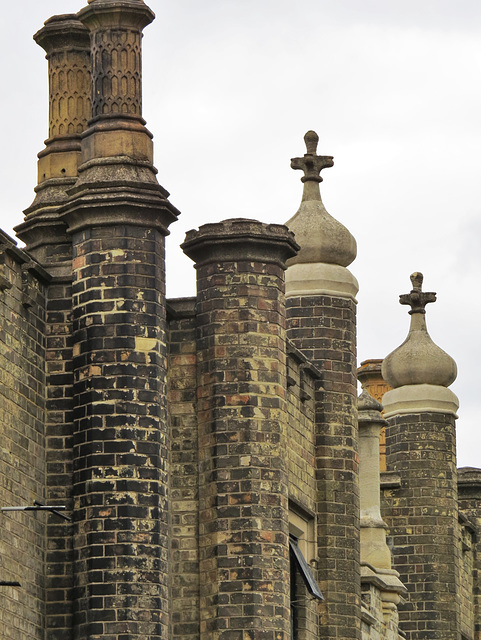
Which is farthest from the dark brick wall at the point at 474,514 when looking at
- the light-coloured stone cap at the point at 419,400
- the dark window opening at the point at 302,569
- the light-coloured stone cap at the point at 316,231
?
the dark window opening at the point at 302,569

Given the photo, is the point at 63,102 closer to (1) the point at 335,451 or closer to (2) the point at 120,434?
(2) the point at 120,434

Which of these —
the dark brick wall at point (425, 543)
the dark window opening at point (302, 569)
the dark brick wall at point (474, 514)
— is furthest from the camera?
the dark brick wall at point (474, 514)

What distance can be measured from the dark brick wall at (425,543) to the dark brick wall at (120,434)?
1369cm

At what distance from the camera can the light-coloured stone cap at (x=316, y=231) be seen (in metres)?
34.6

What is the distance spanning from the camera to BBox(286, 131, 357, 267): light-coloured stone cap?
34594mm

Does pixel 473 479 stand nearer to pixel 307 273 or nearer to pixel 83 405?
pixel 307 273

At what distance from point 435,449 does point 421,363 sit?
5.02 ft

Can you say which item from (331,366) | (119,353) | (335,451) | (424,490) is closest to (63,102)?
(119,353)

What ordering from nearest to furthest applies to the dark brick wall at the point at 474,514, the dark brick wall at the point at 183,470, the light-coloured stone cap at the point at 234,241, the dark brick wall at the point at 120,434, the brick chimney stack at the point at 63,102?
the dark brick wall at the point at 120,434, the dark brick wall at the point at 183,470, the light-coloured stone cap at the point at 234,241, the brick chimney stack at the point at 63,102, the dark brick wall at the point at 474,514

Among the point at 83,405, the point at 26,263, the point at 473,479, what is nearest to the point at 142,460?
the point at 83,405

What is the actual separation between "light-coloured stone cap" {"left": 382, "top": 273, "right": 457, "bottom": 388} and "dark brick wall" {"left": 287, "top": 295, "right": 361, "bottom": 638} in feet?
20.1

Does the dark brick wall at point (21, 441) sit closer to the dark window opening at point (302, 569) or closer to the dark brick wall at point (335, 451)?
the dark window opening at point (302, 569)

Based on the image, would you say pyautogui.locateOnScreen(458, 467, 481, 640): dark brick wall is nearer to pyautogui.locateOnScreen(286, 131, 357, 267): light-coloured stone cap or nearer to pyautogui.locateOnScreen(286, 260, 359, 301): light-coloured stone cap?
pyautogui.locateOnScreen(286, 260, 359, 301): light-coloured stone cap

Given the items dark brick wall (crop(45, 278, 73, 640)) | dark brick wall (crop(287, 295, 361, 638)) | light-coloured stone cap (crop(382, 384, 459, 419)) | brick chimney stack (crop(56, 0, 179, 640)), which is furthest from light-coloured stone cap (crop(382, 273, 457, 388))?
dark brick wall (crop(45, 278, 73, 640))
